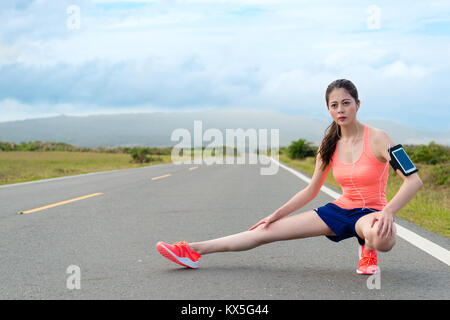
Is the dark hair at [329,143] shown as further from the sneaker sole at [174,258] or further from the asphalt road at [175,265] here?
the sneaker sole at [174,258]

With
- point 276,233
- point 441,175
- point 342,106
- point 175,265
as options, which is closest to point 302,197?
point 276,233

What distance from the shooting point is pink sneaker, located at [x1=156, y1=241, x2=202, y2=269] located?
434cm

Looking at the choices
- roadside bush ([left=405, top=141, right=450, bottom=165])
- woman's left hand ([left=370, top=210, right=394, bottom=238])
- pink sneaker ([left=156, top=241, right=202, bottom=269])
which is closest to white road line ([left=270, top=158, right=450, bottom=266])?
woman's left hand ([left=370, top=210, right=394, bottom=238])

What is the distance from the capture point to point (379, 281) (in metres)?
3.99

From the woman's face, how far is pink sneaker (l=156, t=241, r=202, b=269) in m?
1.73

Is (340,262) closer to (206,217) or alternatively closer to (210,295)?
(210,295)

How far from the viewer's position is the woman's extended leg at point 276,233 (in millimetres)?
4422

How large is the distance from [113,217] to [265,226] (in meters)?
3.95

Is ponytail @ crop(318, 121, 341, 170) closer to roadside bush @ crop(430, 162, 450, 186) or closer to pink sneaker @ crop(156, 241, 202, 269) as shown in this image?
pink sneaker @ crop(156, 241, 202, 269)

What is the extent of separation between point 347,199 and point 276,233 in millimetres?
695

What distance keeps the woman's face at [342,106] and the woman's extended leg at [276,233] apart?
90cm

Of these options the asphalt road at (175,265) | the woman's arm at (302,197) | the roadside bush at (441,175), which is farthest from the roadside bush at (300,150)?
the woman's arm at (302,197)

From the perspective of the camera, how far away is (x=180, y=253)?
439 cm

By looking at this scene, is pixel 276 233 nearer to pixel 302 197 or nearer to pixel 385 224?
pixel 302 197
